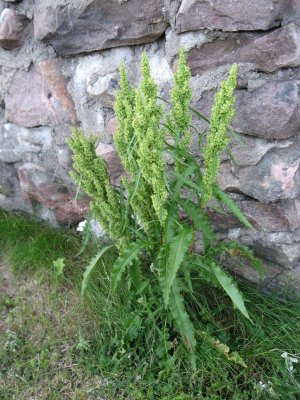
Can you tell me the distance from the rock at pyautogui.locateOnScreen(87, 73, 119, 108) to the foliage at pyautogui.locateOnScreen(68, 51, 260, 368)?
1.14 feet

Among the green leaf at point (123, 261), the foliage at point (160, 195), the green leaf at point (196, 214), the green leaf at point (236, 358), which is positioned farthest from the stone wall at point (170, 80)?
the green leaf at point (123, 261)

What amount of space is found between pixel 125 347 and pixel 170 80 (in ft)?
4.06

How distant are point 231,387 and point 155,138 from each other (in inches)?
44.5

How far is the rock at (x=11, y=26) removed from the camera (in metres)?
2.24

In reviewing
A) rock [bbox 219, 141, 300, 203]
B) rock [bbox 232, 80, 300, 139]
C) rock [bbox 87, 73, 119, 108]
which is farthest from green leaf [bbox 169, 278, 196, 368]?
rock [bbox 87, 73, 119, 108]

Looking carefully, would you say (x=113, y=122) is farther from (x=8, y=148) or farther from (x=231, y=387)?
(x=231, y=387)

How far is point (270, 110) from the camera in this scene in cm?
169

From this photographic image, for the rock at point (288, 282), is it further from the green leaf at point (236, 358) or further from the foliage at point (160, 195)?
the green leaf at point (236, 358)

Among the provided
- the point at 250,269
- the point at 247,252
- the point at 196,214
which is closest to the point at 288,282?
the point at 250,269

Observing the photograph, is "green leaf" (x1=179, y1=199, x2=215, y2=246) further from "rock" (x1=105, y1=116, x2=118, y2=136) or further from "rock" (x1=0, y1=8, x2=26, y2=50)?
"rock" (x1=0, y1=8, x2=26, y2=50)

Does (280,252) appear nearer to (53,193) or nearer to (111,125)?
(111,125)

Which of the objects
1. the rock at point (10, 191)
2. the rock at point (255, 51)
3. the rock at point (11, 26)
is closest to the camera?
the rock at point (255, 51)

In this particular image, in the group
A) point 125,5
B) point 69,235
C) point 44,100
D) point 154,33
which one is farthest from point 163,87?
point 69,235

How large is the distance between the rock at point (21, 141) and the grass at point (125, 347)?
2.43 ft
